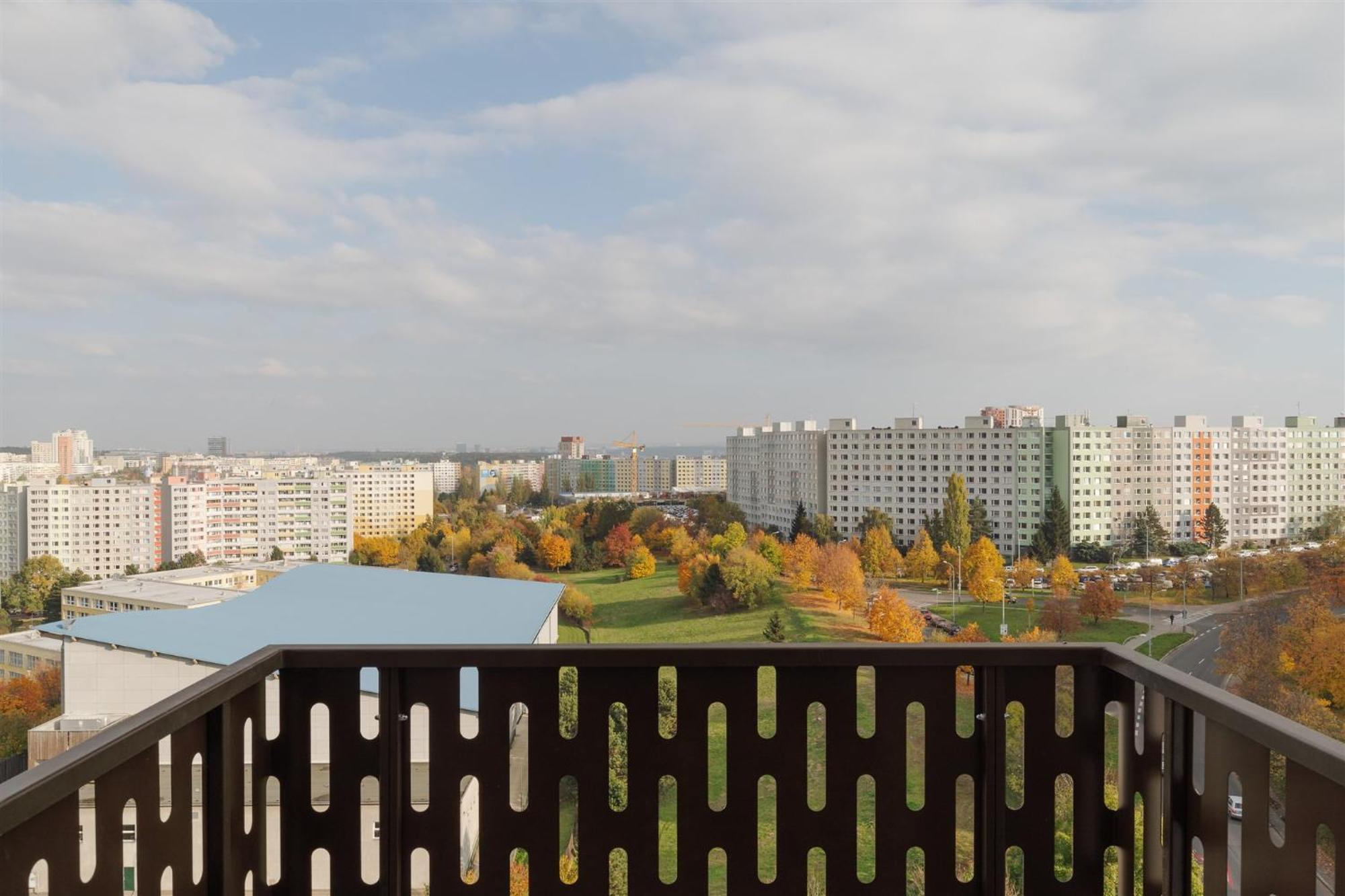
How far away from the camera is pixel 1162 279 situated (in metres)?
15.3

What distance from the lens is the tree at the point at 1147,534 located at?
36.7ft

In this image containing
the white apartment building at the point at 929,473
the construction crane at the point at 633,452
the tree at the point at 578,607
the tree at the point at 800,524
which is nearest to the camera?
the white apartment building at the point at 929,473

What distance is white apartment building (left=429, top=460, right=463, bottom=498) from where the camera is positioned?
53.3ft

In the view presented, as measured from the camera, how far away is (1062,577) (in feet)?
37.2

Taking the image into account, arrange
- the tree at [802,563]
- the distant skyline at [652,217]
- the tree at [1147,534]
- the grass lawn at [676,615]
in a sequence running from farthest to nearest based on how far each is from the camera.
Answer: the tree at [802,563] → the grass lawn at [676,615] → the tree at [1147,534] → the distant skyline at [652,217]

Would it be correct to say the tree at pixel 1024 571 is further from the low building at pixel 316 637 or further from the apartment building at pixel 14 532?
the apartment building at pixel 14 532

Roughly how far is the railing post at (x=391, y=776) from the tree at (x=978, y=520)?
13.1 m

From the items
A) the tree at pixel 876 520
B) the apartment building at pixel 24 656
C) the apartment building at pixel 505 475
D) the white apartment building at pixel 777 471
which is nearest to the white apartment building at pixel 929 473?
the tree at pixel 876 520

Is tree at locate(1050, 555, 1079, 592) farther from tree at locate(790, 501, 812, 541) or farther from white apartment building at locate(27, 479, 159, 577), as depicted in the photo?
white apartment building at locate(27, 479, 159, 577)

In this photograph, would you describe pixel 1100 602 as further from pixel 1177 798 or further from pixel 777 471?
pixel 1177 798

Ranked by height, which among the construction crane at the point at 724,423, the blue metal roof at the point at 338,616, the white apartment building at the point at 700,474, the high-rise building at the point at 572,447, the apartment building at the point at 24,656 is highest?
the construction crane at the point at 724,423

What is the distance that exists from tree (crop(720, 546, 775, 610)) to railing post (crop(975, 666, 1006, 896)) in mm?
12301

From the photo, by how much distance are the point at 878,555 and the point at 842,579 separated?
4.38ft

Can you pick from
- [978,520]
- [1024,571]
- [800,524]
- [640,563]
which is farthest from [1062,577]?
[640,563]
